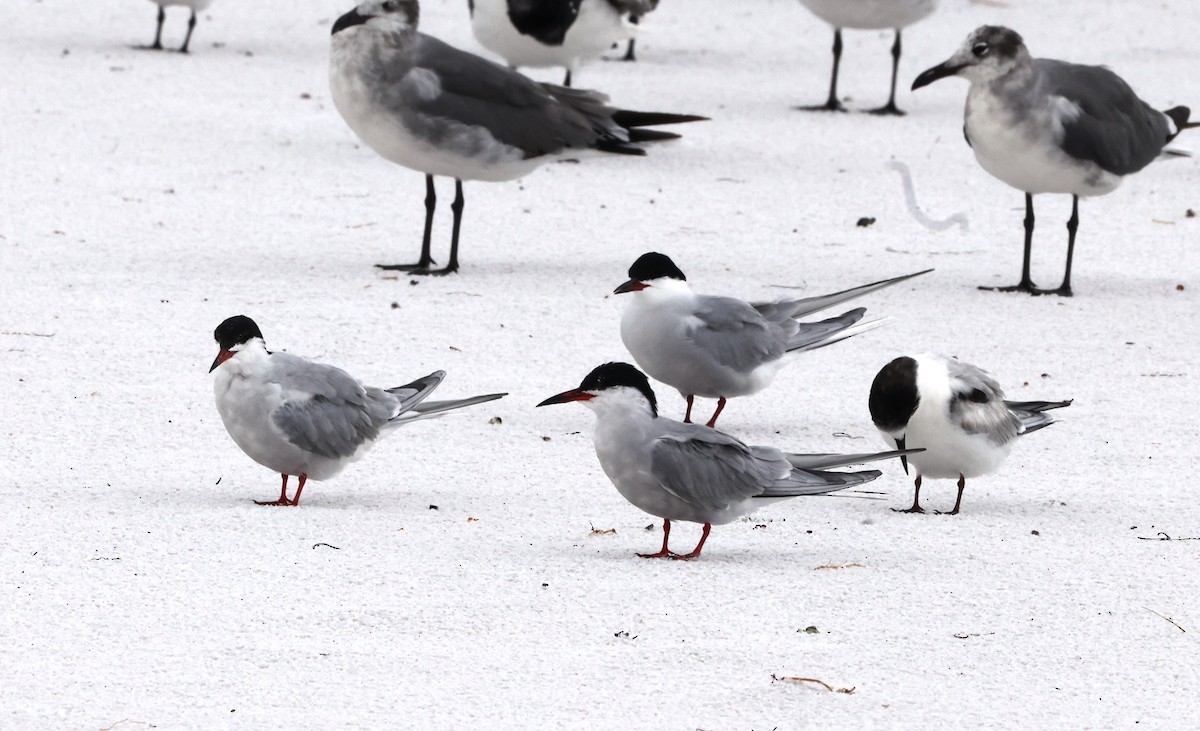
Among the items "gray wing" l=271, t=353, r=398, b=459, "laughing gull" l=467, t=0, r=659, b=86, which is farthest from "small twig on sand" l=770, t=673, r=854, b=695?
"laughing gull" l=467, t=0, r=659, b=86

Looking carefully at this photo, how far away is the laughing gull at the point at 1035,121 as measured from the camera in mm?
7355

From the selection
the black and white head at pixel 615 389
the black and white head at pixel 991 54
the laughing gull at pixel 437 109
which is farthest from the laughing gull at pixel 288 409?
the black and white head at pixel 991 54

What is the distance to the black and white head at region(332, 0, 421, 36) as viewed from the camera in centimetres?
748

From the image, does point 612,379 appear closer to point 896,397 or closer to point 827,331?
point 896,397

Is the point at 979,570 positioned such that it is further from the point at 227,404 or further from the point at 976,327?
the point at 976,327

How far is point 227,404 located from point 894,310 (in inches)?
137

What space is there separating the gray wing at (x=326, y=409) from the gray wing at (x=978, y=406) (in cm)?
156

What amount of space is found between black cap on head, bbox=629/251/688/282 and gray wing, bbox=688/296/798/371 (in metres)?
0.16

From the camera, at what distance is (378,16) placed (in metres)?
7.49

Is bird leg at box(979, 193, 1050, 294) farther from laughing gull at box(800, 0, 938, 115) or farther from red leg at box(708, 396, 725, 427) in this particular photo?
laughing gull at box(800, 0, 938, 115)

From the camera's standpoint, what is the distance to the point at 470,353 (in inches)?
256

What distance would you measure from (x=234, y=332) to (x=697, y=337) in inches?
60.6

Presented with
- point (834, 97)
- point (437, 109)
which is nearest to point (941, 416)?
point (437, 109)

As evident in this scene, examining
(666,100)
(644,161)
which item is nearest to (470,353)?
(644,161)
